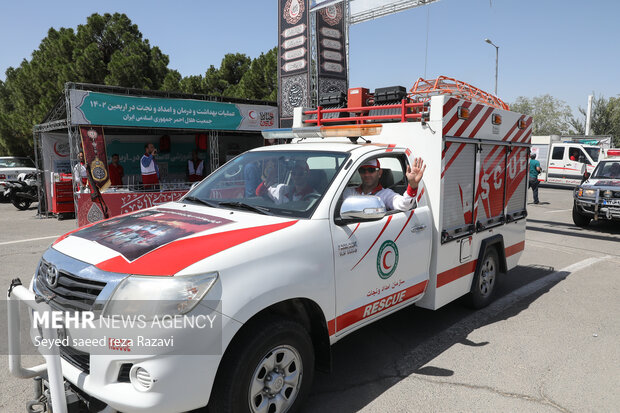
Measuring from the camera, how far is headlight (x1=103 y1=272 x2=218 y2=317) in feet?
7.41

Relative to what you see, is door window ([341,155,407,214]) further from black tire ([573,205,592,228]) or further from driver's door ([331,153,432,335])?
black tire ([573,205,592,228])

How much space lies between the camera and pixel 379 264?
343 centimetres

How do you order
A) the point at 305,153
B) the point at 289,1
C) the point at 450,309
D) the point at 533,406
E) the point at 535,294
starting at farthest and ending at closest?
the point at 289,1 < the point at 535,294 < the point at 450,309 < the point at 305,153 < the point at 533,406

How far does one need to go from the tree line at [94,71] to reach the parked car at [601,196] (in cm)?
1802

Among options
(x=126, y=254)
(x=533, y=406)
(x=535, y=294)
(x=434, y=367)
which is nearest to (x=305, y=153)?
(x=126, y=254)

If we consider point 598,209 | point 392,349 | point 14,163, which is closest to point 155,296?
point 392,349

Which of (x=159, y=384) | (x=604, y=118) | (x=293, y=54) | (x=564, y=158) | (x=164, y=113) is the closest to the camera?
(x=159, y=384)

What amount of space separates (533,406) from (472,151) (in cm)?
255

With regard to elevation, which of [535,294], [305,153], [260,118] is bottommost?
[535,294]

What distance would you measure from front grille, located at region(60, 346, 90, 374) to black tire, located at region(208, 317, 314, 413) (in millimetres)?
712

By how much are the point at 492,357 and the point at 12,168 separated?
21.1 m

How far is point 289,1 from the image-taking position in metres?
15.4

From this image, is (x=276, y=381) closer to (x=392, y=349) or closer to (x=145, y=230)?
(x=145, y=230)

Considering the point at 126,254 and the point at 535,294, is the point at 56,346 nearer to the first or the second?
the point at 126,254
